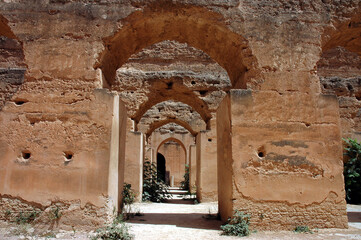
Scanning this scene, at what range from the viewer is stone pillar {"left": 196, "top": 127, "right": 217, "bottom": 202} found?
8711 millimetres

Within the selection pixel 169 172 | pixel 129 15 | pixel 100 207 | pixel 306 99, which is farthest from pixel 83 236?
pixel 169 172

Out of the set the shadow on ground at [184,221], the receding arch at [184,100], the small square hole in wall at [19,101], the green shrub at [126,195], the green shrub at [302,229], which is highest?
the receding arch at [184,100]

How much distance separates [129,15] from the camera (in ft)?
15.4

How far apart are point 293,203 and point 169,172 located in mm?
16071

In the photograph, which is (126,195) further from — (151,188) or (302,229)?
(302,229)

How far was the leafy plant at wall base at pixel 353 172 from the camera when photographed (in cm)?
819

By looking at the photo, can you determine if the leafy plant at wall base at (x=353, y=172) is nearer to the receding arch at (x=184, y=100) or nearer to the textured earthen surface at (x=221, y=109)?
the receding arch at (x=184, y=100)

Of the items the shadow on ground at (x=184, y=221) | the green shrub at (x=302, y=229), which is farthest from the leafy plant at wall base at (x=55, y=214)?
the green shrub at (x=302, y=229)

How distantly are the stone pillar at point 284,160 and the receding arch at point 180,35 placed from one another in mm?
695

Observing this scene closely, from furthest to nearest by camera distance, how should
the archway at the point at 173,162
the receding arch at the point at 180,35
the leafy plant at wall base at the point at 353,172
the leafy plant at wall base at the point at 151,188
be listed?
the archway at the point at 173,162 → the leafy plant at wall base at the point at 151,188 → the leafy plant at wall base at the point at 353,172 → the receding arch at the point at 180,35

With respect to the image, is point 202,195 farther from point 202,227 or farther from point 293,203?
point 293,203

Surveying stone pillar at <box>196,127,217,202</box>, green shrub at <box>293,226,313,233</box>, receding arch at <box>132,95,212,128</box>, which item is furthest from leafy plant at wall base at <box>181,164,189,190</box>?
green shrub at <box>293,226,313,233</box>

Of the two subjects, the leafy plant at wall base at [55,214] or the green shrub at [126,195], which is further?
the green shrub at [126,195]

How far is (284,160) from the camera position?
4359 mm
